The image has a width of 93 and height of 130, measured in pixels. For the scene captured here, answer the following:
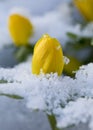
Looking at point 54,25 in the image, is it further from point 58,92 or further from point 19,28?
point 58,92

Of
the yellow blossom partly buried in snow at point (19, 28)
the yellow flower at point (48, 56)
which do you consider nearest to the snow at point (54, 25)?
the yellow blossom partly buried in snow at point (19, 28)

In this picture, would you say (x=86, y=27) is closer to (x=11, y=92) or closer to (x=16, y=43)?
(x=16, y=43)

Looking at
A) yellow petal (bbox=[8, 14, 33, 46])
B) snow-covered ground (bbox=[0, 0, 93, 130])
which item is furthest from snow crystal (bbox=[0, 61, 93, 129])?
yellow petal (bbox=[8, 14, 33, 46])

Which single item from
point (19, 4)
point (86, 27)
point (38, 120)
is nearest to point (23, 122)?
point (38, 120)

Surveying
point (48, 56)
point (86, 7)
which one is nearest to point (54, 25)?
point (86, 7)

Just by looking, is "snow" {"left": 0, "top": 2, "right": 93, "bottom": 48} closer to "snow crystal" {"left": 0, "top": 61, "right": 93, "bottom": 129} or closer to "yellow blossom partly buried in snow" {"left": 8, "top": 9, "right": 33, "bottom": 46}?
"yellow blossom partly buried in snow" {"left": 8, "top": 9, "right": 33, "bottom": 46}

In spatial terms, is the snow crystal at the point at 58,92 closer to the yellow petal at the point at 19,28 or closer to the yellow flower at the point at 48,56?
the yellow flower at the point at 48,56
